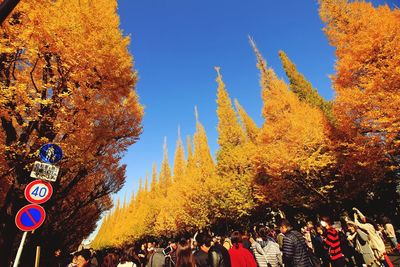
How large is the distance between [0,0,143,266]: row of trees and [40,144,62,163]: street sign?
143cm

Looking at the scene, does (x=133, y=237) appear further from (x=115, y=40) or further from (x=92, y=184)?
(x=115, y=40)

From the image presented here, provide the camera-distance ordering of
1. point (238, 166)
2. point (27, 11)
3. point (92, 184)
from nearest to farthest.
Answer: point (27, 11) → point (92, 184) → point (238, 166)

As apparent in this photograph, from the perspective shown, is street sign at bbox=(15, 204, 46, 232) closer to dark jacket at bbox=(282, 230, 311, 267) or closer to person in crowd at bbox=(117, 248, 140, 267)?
person in crowd at bbox=(117, 248, 140, 267)

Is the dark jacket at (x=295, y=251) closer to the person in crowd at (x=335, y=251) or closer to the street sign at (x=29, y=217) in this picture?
the person in crowd at (x=335, y=251)

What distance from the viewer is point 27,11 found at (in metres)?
6.37

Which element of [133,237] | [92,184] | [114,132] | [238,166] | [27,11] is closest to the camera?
[27,11]

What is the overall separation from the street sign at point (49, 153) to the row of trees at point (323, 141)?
10.6 m

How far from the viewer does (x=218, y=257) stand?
4.23 meters

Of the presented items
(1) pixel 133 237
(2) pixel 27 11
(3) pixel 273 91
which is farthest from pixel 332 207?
(1) pixel 133 237

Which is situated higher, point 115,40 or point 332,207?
point 115,40

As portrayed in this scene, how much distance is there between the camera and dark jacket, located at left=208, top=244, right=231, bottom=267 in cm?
420

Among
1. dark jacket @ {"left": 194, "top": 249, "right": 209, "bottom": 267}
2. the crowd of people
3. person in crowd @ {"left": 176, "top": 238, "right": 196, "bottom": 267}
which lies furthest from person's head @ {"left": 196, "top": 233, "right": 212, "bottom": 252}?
person in crowd @ {"left": 176, "top": 238, "right": 196, "bottom": 267}

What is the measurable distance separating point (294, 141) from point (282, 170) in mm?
2028

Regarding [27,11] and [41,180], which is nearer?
[41,180]
